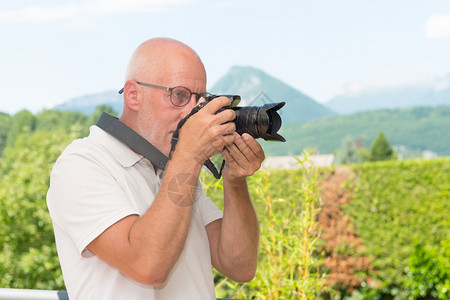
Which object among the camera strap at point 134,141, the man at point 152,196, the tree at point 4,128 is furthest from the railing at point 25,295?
the tree at point 4,128

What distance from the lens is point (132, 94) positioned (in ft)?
3.73

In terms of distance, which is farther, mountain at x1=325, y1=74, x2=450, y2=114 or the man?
mountain at x1=325, y1=74, x2=450, y2=114

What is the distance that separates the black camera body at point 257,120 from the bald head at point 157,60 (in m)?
0.15

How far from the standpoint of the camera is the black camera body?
99cm

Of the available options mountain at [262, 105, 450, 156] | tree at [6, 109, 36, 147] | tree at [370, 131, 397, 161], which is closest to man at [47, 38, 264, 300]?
tree at [370, 131, 397, 161]

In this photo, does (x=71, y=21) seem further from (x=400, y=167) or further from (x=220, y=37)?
(x=400, y=167)

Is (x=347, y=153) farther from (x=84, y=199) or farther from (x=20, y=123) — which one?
(x=84, y=199)

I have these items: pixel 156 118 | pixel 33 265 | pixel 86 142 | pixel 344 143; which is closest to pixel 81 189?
pixel 86 142

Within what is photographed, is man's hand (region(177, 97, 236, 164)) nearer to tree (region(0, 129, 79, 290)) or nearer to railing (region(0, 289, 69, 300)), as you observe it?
railing (region(0, 289, 69, 300))

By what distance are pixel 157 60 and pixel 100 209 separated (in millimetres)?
367

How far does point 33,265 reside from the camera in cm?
612

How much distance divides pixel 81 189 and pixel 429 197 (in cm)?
573

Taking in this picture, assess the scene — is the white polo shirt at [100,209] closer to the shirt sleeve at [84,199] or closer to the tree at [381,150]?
the shirt sleeve at [84,199]

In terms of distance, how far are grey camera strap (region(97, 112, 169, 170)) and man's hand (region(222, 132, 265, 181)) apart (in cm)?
15
